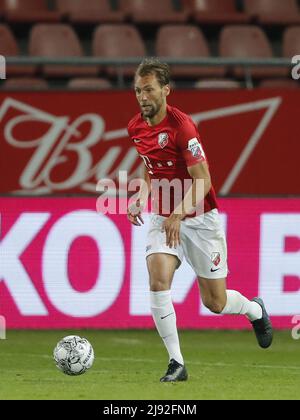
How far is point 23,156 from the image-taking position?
1088 cm

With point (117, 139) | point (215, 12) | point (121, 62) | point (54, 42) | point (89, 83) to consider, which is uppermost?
point (215, 12)

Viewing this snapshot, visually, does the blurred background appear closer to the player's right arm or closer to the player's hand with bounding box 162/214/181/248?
the player's right arm

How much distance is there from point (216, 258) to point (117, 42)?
576 cm

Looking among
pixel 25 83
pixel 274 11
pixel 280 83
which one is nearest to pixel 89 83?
pixel 25 83

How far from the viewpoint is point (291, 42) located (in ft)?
44.0

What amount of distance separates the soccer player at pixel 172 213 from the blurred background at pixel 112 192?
260 cm

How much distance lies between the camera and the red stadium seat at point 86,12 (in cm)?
1315

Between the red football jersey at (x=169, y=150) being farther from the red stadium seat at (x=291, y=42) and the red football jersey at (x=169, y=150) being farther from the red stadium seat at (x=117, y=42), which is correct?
the red stadium seat at (x=291, y=42)

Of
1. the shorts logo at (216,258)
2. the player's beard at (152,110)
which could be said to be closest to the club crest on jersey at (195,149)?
the player's beard at (152,110)

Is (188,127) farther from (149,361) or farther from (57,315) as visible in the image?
(57,315)

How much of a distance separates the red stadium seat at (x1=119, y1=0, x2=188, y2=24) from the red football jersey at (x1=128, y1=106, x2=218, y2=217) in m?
6.05

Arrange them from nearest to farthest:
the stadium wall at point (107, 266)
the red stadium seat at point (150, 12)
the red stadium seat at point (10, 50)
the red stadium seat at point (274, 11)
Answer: the stadium wall at point (107, 266)
the red stadium seat at point (10, 50)
the red stadium seat at point (150, 12)
the red stadium seat at point (274, 11)

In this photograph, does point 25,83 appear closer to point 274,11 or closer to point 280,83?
point 280,83

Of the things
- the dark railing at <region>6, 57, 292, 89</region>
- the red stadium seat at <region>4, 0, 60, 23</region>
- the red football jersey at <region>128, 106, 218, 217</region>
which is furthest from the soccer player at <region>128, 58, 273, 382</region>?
the red stadium seat at <region>4, 0, 60, 23</region>
